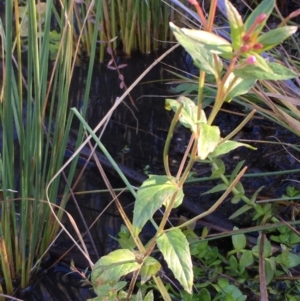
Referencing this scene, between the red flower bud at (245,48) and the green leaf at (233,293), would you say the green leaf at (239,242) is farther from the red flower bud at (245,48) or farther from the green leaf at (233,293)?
the red flower bud at (245,48)

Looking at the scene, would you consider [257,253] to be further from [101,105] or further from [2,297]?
[101,105]

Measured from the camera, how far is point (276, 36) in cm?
54

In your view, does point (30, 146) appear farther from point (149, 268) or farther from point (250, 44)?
point (250, 44)

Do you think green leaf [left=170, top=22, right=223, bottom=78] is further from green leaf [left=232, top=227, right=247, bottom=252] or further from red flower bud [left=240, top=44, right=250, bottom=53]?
green leaf [left=232, top=227, right=247, bottom=252]

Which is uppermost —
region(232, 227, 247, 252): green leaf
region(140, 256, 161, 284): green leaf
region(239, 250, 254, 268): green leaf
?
region(140, 256, 161, 284): green leaf

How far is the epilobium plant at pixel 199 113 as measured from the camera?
545mm

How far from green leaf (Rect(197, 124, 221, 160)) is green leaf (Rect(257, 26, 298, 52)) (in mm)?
123

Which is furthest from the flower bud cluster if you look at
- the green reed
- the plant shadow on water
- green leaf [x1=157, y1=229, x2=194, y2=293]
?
the plant shadow on water

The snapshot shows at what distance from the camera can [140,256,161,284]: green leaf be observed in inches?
30.1

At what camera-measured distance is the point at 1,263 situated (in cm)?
106

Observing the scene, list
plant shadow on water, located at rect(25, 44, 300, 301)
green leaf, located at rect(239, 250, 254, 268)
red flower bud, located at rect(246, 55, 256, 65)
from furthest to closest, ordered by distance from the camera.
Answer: plant shadow on water, located at rect(25, 44, 300, 301) < green leaf, located at rect(239, 250, 254, 268) < red flower bud, located at rect(246, 55, 256, 65)

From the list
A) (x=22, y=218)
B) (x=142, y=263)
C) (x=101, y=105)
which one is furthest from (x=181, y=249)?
(x=101, y=105)

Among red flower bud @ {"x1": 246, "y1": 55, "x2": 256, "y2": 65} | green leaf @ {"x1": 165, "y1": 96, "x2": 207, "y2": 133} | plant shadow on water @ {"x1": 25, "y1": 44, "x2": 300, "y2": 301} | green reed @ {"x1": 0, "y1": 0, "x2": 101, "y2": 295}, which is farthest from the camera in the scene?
plant shadow on water @ {"x1": 25, "y1": 44, "x2": 300, "y2": 301}

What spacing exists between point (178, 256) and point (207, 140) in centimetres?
16
